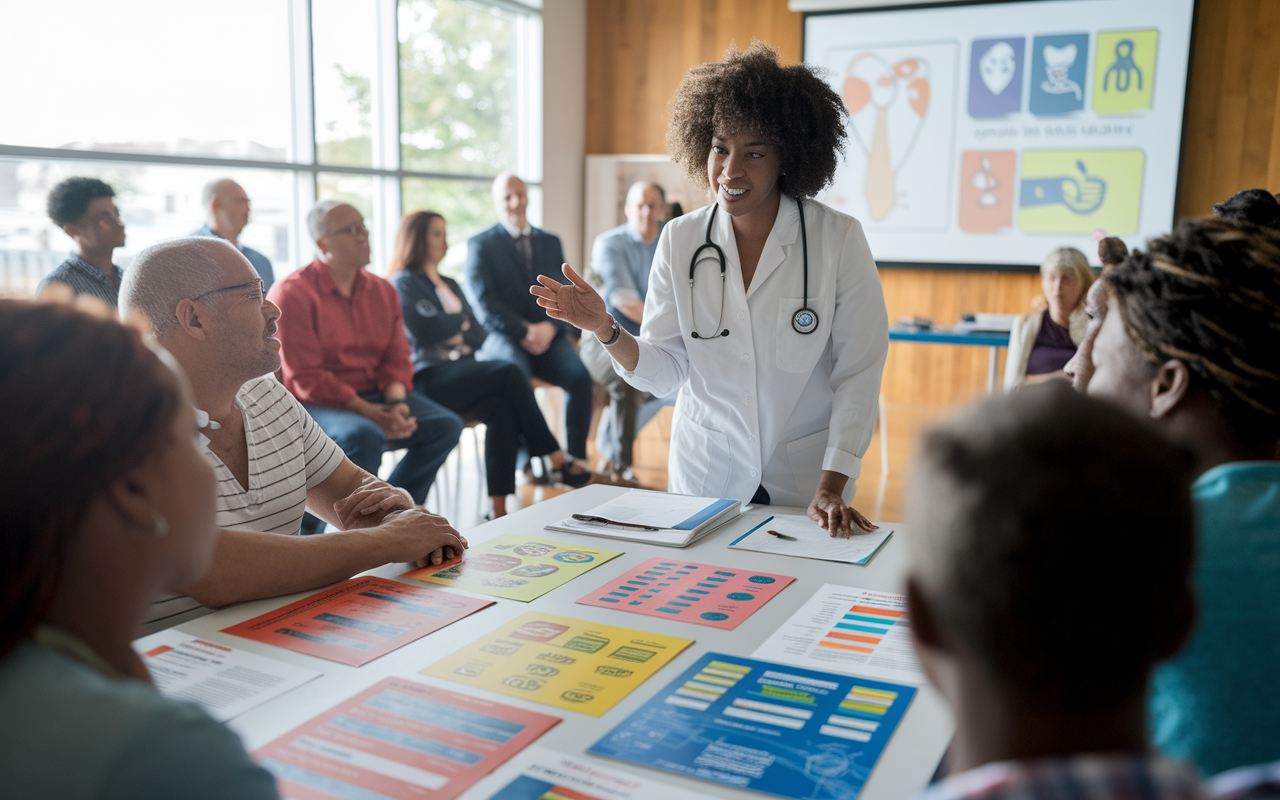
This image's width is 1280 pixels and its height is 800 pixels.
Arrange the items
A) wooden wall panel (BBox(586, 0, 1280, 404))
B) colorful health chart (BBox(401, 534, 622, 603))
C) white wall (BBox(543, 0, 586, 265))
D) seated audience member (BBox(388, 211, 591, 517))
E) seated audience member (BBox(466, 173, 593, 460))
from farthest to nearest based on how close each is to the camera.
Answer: white wall (BBox(543, 0, 586, 265)) < wooden wall panel (BBox(586, 0, 1280, 404)) < seated audience member (BBox(466, 173, 593, 460)) < seated audience member (BBox(388, 211, 591, 517)) < colorful health chart (BBox(401, 534, 622, 603))

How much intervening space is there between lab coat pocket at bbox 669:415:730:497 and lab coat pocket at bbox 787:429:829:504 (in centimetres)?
15

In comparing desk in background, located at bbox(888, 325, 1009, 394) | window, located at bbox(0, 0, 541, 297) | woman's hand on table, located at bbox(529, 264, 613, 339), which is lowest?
desk in background, located at bbox(888, 325, 1009, 394)

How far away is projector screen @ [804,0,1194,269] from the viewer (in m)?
5.85

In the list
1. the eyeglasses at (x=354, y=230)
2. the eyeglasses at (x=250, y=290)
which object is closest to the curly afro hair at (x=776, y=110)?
the eyeglasses at (x=250, y=290)

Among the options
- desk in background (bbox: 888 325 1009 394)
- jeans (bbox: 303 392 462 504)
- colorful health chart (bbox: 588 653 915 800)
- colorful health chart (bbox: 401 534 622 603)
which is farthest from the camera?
desk in background (bbox: 888 325 1009 394)

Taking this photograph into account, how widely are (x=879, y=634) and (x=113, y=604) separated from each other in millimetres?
928

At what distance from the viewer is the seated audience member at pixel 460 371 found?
4.32 meters

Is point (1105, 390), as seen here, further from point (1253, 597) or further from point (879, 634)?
point (879, 634)

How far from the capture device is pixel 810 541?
67.4 inches

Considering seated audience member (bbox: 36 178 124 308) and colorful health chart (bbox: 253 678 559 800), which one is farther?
seated audience member (bbox: 36 178 124 308)

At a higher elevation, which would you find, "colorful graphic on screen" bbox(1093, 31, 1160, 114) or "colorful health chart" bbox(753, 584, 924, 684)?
"colorful graphic on screen" bbox(1093, 31, 1160, 114)

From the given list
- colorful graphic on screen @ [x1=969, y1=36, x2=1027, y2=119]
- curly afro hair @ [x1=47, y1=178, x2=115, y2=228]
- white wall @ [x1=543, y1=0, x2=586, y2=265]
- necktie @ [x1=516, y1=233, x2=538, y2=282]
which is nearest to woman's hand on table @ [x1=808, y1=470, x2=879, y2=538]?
curly afro hair @ [x1=47, y1=178, x2=115, y2=228]

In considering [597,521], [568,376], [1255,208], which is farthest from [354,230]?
[1255,208]

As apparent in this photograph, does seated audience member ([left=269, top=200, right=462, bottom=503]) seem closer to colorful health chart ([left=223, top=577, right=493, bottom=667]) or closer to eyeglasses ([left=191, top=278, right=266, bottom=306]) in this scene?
eyeglasses ([left=191, top=278, right=266, bottom=306])
